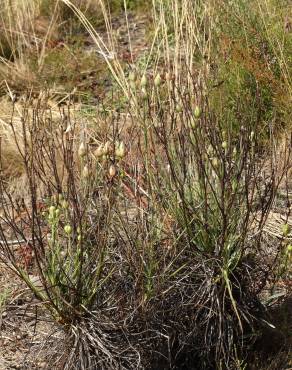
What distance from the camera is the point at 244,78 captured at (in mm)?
5344

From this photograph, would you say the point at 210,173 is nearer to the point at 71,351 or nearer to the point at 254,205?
the point at 254,205

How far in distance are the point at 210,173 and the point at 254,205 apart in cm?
41

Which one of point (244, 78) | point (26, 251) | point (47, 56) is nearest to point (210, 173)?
point (26, 251)

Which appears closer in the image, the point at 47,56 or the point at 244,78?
the point at 244,78

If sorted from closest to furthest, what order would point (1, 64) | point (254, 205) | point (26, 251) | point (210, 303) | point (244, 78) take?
point (210, 303), point (254, 205), point (26, 251), point (244, 78), point (1, 64)

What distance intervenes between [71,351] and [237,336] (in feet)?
2.45

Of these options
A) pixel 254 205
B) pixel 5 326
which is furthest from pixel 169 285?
pixel 5 326

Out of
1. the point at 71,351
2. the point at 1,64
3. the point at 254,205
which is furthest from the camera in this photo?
the point at 1,64

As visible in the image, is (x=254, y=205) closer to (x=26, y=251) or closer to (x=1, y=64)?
(x=26, y=251)

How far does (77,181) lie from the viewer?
12.6ft

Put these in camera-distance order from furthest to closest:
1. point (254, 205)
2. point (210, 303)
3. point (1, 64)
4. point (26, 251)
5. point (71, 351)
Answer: point (1, 64), point (26, 251), point (254, 205), point (210, 303), point (71, 351)

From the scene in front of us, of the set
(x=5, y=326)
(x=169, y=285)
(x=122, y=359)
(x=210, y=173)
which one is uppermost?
(x=210, y=173)

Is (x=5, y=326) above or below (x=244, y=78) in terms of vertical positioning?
below

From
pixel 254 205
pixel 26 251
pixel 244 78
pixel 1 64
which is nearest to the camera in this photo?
pixel 254 205
